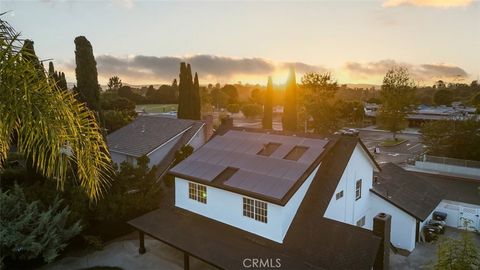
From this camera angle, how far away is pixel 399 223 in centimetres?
2097

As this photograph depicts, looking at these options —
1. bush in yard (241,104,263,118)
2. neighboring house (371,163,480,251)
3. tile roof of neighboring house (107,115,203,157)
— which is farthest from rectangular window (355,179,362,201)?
bush in yard (241,104,263,118)

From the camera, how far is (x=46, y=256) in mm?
15945

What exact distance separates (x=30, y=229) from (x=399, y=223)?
21816mm

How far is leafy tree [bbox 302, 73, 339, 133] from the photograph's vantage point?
1887 inches

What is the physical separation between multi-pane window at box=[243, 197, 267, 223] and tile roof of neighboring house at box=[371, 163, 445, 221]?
9216 millimetres

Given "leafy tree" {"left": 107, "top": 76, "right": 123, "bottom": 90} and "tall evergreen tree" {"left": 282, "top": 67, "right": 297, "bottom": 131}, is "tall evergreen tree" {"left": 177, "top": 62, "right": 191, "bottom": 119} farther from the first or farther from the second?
"leafy tree" {"left": 107, "top": 76, "right": 123, "bottom": 90}

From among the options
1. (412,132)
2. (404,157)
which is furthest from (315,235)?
(412,132)

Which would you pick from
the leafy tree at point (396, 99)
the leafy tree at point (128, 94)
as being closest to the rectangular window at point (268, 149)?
the leafy tree at point (396, 99)

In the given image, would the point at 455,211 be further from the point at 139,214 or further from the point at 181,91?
the point at 181,91

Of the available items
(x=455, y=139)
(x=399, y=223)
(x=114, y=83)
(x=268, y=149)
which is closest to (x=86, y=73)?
(x=268, y=149)

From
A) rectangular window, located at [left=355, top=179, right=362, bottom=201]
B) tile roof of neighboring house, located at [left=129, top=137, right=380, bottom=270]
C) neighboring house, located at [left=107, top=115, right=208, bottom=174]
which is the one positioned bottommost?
tile roof of neighboring house, located at [left=129, top=137, right=380, bottom=270]

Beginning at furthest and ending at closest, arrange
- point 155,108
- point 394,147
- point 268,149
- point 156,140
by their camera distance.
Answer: point 155,108 < point 394,147 < point 156,140 < point 268,149

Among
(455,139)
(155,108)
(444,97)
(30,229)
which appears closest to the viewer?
(30,229)

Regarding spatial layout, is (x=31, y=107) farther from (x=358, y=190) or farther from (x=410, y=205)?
(x=410, y=205)
